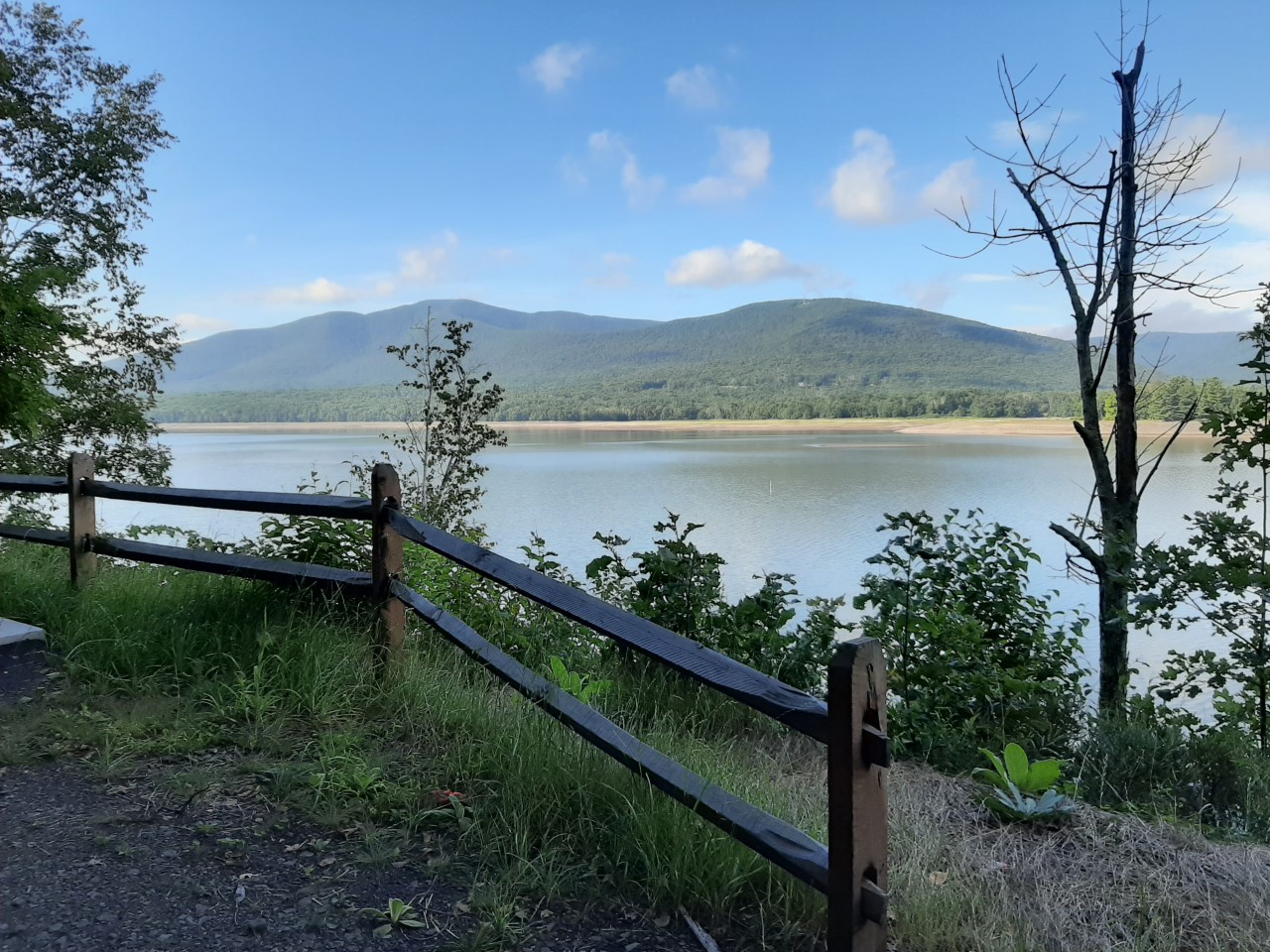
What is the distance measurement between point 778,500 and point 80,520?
14.6 m

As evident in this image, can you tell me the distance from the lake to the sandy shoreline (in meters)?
9.32

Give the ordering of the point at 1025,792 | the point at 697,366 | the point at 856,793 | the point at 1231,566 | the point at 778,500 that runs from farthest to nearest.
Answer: the point at 697,366 → the point at 778,500 → the point at 1231,566 → the point at 1025,792 → the point at 856,793

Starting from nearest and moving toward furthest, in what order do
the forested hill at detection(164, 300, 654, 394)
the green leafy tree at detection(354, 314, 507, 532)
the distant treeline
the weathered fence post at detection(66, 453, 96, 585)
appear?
the weathered fence post at detection(66, 453, 96, 585), the green leafy tree at detection(354, 314, 507, 532), the distant treeline, the forested hill at detection(164, 300, 654, 394)

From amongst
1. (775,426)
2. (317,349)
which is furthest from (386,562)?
(317,349)

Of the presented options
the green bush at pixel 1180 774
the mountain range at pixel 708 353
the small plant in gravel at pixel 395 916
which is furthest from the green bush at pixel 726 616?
the mountain range at pixel 708 353

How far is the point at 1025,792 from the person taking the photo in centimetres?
362

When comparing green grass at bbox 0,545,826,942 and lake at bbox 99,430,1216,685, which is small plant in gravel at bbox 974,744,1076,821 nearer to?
green grass at bbox 0,545,826,942

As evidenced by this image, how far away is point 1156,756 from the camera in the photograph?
17.8 feet

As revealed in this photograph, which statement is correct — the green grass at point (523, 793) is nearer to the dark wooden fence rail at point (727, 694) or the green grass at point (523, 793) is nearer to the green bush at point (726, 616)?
the dark wooden fence rail at point (727, 694)

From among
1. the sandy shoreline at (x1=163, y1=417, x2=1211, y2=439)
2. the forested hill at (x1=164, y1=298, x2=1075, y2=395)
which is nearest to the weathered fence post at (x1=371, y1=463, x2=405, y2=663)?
the sandy shoreline at (x1=163, y1=417, x2=1211, y2=439)

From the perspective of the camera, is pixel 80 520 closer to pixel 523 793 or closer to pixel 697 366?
pixel 523 793

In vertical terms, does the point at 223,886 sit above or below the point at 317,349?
below

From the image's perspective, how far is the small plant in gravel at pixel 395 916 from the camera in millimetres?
2454

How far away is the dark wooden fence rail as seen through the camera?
208 centimetres
